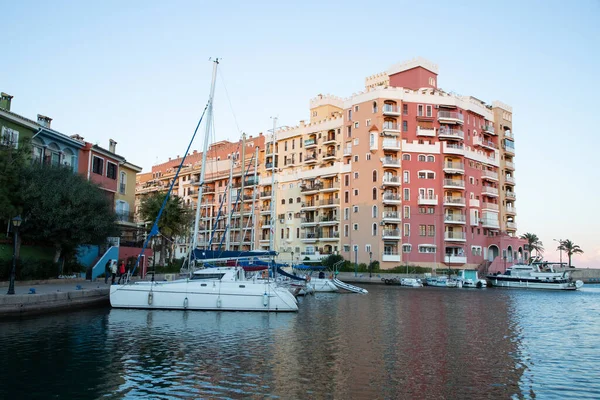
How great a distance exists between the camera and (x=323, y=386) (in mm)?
14109

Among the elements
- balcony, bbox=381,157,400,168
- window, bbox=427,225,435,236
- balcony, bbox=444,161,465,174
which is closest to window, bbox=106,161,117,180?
balcony, bbox=381,157,400,168

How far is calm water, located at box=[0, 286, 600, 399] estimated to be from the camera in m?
13.8

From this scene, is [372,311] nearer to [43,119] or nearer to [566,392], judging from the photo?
[566,392]

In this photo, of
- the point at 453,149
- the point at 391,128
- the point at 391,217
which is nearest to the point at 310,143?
the point at 391,128

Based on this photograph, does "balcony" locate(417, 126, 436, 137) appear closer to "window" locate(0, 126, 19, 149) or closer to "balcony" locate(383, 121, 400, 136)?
"balcony" locate(383, 121, 400, 136)

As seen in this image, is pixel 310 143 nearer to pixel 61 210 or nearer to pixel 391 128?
pixel 391 128

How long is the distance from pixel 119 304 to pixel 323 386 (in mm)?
20200

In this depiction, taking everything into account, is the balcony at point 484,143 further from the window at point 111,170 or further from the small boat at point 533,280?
the window at point 111,170

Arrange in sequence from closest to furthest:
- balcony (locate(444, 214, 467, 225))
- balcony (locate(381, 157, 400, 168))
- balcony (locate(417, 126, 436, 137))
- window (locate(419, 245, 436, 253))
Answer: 1. window (locate(419, 245, 436, 253))
2. balcony (locate(444, 214, 467, 225))
3. balcony (locate(381, 157, 400, 168))
4. balcony (locate(417, 126, 436, 137))

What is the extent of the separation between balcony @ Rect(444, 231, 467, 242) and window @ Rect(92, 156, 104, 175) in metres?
53.0

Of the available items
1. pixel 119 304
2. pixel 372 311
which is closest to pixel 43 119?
pixel 119 304

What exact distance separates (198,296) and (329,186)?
5988 centimetres

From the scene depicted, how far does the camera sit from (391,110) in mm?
81812

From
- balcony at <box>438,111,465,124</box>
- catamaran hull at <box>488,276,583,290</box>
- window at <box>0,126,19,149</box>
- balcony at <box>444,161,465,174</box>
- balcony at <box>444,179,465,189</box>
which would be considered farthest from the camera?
balcony at <box>438,111,465,124</box>
